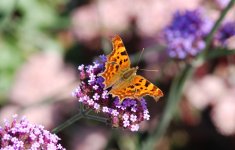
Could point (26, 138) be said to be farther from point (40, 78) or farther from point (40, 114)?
point (40, 78)

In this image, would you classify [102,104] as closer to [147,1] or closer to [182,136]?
[182,136]

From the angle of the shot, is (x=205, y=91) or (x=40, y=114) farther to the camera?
(x=205, y=91)

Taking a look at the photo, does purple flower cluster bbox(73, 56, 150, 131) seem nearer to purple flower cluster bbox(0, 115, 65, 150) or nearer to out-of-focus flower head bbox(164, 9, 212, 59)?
purple flower cluster bbox(0, 115, 65, 150)

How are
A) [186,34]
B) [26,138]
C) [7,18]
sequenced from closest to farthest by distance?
[26,138] < [186,34] < [7,18]

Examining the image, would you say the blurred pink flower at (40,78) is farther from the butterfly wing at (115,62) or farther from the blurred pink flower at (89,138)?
the butterfly wing at (115,62)

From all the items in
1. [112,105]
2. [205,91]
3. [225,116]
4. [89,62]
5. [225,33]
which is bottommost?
[225,116]

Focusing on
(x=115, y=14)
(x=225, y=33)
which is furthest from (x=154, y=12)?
(x=225, y=33)
